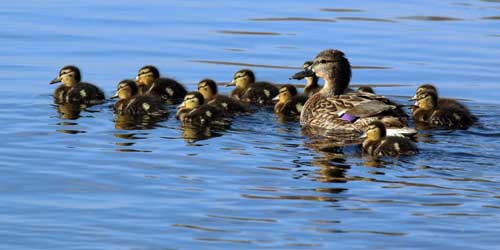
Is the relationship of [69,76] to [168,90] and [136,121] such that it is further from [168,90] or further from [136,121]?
[136,121]

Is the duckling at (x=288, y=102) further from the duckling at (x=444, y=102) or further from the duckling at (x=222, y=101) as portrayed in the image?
the duckling at (x=444, y=102)

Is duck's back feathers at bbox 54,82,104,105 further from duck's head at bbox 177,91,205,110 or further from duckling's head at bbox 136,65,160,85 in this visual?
duck's head at bbox 177,91,205,110

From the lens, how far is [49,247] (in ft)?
23.2

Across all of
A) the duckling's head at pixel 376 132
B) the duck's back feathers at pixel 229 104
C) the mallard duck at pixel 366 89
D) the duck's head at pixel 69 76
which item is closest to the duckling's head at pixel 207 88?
the duck's back feathers at pixel 229 104

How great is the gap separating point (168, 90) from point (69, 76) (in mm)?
932

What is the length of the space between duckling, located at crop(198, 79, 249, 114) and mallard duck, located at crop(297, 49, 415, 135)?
0.53 m

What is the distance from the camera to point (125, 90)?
11906 millimetres

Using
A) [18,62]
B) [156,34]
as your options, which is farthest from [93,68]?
[156,34]

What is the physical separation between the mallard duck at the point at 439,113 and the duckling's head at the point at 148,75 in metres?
2.56

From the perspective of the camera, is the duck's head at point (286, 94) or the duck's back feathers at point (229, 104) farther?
the duck's head at point (286, 94)

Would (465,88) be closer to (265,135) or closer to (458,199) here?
(265,135)

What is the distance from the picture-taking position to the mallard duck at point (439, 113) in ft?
35.7

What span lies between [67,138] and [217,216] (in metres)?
2.63

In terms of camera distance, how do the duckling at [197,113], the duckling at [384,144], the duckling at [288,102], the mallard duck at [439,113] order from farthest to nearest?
the duckling at [288,102] < the duckling at [197,113] < the mallard duck at [439,113] < the duckling at [384,144]
